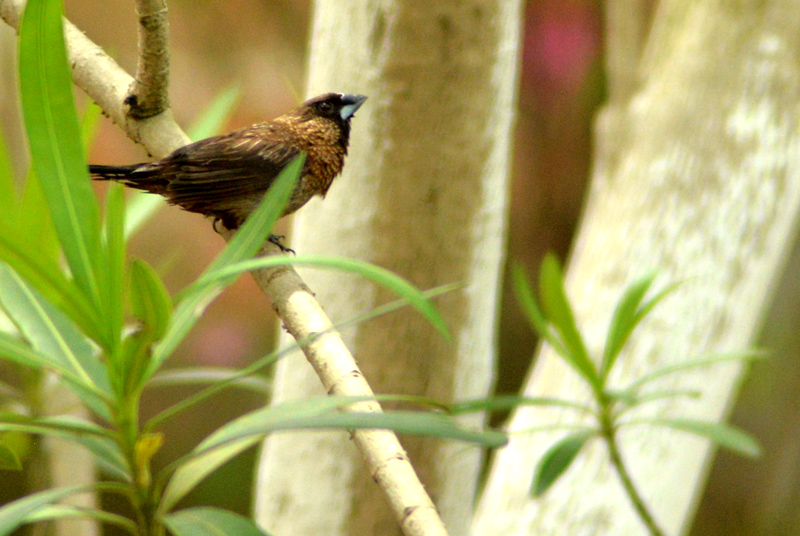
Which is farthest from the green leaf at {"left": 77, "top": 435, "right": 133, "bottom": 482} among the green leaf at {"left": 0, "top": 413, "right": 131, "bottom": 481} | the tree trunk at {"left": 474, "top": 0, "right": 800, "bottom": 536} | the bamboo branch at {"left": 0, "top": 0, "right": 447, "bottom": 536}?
the tree trunk at {"left": 474, "top": 0, "right": 800, "bottom": 536}

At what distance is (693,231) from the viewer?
3.52ft

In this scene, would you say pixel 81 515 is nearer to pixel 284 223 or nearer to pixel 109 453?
pixel 109 453

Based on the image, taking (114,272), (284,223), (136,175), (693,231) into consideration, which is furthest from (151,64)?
(284,223)

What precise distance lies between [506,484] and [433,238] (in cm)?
52

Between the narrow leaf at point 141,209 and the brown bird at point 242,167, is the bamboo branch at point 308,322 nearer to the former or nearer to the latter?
the brown bird at point 242,167

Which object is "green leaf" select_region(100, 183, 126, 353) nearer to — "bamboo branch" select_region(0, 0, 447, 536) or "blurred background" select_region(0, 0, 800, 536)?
"bamboo branch" select_region(0, 0, 447, 536)

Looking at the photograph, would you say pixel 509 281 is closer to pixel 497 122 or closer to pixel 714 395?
pixel 714 395

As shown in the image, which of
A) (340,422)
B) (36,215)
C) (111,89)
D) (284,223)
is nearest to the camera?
(340,422)

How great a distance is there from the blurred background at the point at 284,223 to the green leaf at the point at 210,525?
1.63 m

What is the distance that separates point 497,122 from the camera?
0.67 m

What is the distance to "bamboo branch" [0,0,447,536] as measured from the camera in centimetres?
33

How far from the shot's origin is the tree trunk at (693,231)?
1028mm

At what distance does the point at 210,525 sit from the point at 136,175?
26cm

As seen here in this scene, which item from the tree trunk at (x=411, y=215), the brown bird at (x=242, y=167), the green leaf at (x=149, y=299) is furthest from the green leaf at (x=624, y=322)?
the green leaf at (x=149, y=299)
